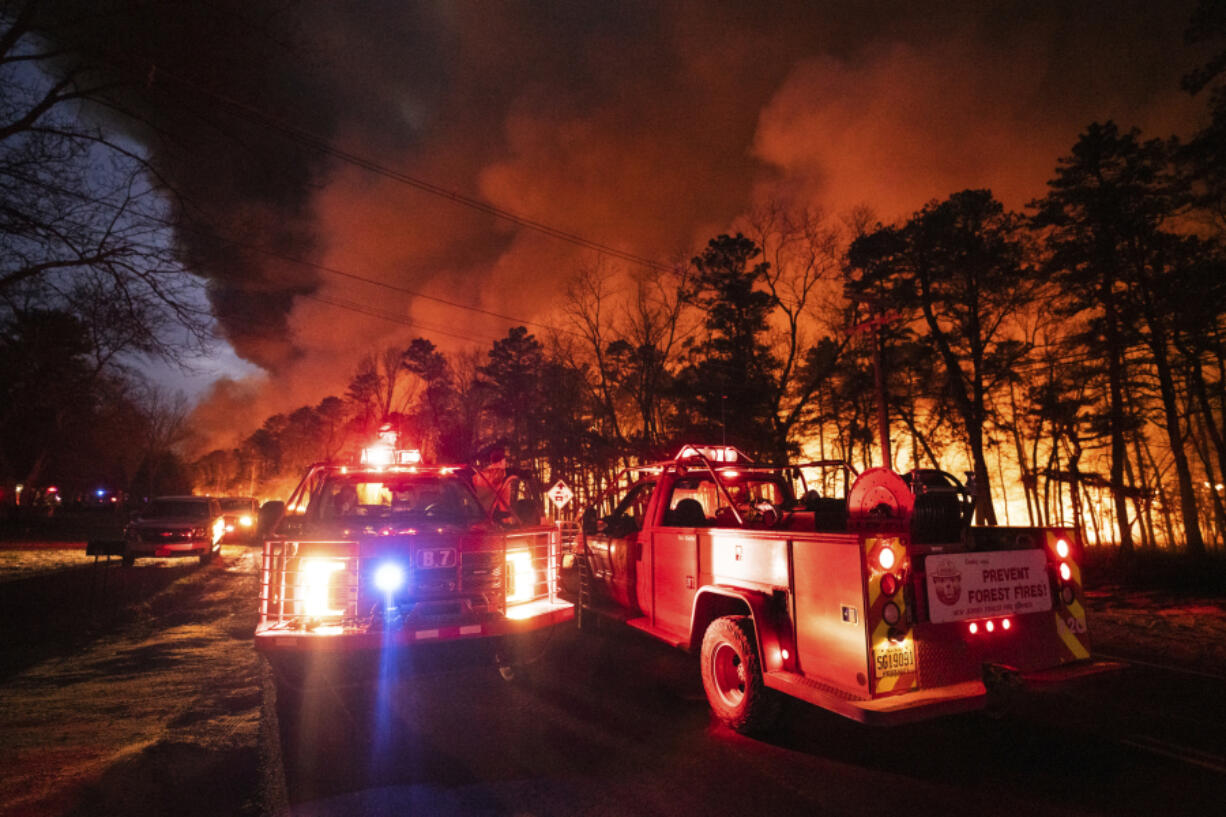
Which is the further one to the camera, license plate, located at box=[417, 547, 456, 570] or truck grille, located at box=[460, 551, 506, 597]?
truck grille, located at box=[460, 551, 506, 597]

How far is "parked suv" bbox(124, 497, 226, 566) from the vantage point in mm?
17375

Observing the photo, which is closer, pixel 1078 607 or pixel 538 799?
pixel 538 799

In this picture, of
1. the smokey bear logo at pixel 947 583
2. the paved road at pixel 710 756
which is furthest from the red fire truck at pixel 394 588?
the smokey bear logo at pixel 947 583

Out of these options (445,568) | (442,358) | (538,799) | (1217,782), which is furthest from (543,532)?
(442,358)

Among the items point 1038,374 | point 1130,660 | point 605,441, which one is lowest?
point 1130,660

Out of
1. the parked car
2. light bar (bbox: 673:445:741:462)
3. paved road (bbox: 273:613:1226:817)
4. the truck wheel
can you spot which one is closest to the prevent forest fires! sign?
paved road (bbox: 273:613:1226:817)

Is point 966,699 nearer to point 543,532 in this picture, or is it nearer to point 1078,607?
point 1078,607

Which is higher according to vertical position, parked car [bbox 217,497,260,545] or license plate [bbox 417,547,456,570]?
parked car [bbox 217,497,260,545]

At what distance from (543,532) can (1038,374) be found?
2720 cm

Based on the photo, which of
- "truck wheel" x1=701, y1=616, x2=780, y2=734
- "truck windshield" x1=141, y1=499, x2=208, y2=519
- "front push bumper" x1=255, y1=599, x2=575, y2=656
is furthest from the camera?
"truck windshield" x1=141, y1=499, x2=208, y2=519

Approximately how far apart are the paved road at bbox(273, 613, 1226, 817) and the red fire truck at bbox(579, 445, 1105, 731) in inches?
21.0

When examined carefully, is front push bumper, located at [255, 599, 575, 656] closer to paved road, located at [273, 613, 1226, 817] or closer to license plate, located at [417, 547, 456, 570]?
license plate, located at [417, 547, 456, 570]

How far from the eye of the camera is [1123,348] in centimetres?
2108

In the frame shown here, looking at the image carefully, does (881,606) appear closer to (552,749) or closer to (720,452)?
(552,749)
